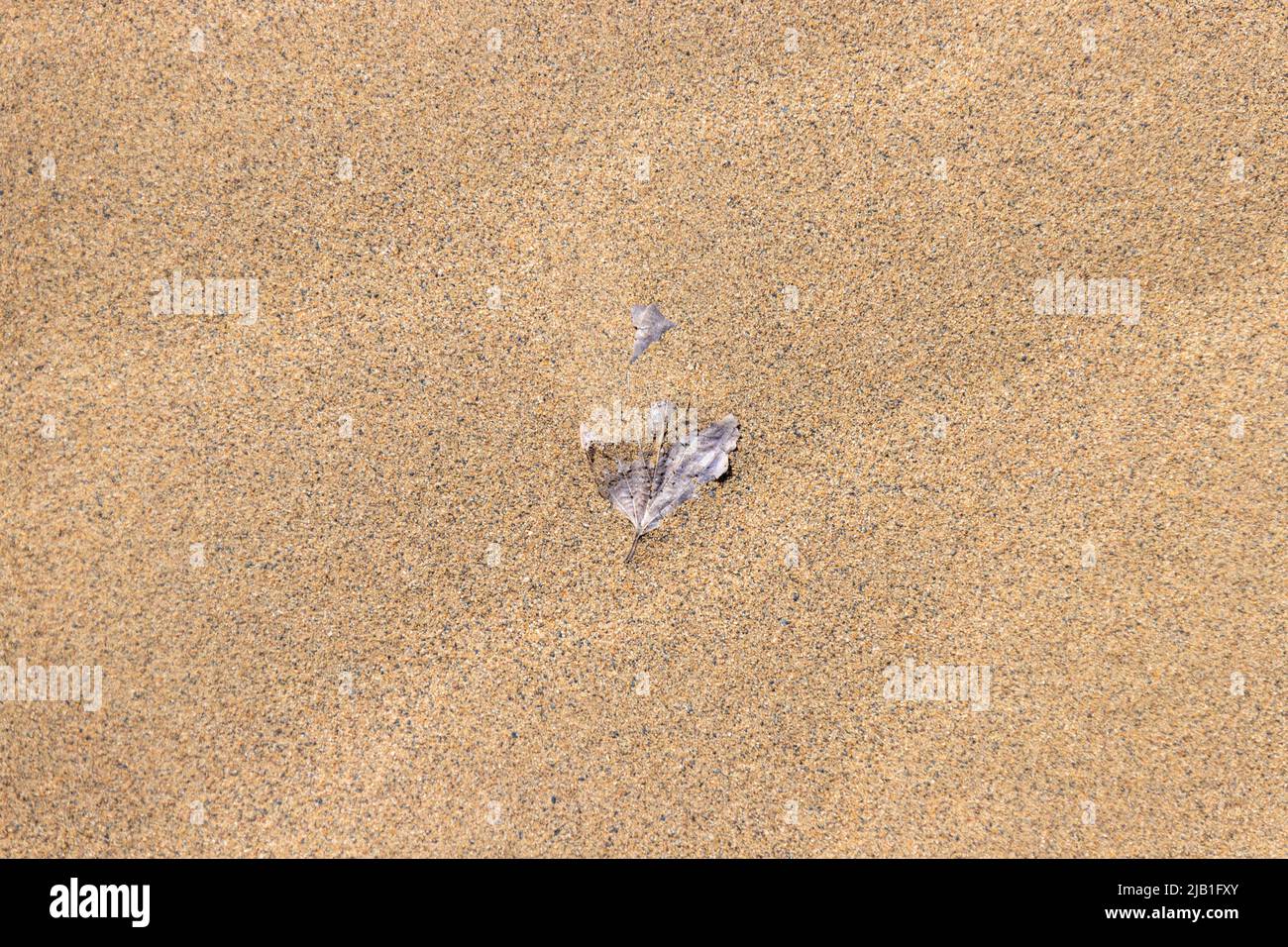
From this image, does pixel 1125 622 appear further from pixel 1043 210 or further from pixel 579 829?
pixel 579 829

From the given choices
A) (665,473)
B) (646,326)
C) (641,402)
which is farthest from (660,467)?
(646,326)

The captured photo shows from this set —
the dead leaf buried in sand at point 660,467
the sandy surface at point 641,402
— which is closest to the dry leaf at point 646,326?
the sandy surface at point 641,402

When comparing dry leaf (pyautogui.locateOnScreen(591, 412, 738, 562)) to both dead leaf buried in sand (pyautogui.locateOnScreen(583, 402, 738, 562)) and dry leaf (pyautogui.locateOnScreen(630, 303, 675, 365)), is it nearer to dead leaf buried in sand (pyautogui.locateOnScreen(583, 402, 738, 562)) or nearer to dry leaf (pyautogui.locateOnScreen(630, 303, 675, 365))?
dead leaf buried in sand (pyautogui.locateOnScreen(583, 402, 738, 562))

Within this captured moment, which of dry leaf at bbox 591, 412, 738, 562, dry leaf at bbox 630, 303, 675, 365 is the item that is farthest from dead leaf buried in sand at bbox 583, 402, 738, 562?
dry leaf at bbox 630, 303, 675, 365

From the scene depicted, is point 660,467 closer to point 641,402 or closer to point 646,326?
point 641,402

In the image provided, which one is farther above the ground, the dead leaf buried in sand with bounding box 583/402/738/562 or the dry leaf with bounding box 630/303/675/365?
the dry leaf with bounding box 630/303/675/365
